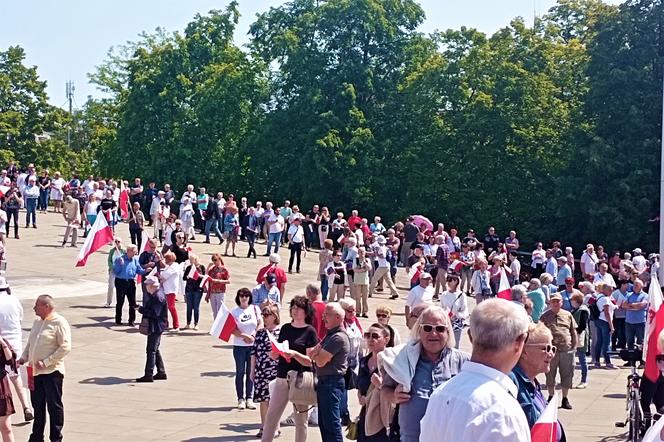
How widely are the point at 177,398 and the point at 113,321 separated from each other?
7.40 m

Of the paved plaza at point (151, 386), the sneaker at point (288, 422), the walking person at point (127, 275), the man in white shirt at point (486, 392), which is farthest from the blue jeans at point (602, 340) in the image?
the man in white shirt at point (486, 392)

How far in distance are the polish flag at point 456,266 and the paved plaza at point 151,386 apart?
233cm

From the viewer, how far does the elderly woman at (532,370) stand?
5324 millimetres

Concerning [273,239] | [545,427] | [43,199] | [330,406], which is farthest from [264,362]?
[43,199]

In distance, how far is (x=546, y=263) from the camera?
3216cm

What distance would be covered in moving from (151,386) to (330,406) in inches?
284

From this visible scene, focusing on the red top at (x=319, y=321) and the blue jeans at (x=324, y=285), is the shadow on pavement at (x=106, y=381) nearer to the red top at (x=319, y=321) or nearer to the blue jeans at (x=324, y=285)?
the red top at (x=319, y=321)

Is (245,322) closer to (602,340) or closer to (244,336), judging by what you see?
(244,336)

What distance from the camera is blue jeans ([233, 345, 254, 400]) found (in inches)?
577

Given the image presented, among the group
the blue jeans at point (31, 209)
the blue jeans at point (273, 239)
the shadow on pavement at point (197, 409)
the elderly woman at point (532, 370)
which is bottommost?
the shadow on pavement at point (197, 409)

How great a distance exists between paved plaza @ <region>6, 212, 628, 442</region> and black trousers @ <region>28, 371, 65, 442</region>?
1.07 m

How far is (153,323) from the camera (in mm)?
16625

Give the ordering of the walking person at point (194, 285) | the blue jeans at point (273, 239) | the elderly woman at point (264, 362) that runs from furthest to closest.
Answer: the blue jeans at point (273, 239) < the walking person at point (194, 285) < the elderly woman at point (264, 362)

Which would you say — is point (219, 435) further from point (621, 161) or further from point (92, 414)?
point (621, 161)
